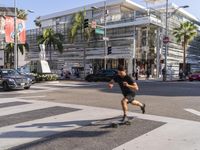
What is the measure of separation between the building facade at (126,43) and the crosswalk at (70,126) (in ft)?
91.6

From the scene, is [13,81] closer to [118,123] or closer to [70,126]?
[70,126]

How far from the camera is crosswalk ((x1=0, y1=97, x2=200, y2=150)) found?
7.28 metres

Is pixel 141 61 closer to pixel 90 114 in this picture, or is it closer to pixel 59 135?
pixel 90 114

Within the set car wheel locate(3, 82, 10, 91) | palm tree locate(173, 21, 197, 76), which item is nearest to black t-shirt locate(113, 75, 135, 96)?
car wheel locate(3, 82, 10, 91)

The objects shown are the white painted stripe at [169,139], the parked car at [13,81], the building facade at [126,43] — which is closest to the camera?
the white painted stripe at [169,139]

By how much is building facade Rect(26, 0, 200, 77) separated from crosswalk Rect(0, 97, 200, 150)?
27933 millimetres

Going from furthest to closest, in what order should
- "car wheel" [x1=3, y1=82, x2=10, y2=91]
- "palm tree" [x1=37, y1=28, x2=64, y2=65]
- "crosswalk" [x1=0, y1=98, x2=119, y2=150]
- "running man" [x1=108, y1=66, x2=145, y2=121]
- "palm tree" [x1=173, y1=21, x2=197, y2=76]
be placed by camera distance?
1. "palm tree" [x1=173, y1=21, x2=197, y2=76]
2. "palm tree" [x1=37, y1=28, x2=64, y2=65]
3. "car wheel" [x1=3, y1=82, x2=10, y2=91]
4. "running man" [x1=108, y1=66, x2=145, y2=121]
5. "crosswalk" [x1=0, y1=98, x2=119, y2=150]

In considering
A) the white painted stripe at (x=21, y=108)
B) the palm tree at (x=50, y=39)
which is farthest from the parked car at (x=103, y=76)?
the white painted stripe at (x=21, y=108)

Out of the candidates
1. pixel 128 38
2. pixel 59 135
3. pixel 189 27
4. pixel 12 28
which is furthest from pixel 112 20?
pixel 59 135

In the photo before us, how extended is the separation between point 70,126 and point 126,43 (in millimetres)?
38485

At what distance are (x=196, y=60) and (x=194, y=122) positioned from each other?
5816cm

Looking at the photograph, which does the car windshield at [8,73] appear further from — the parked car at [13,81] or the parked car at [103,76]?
the parked car at [103,76]

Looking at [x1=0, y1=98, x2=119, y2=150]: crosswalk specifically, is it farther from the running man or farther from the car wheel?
the car wheel

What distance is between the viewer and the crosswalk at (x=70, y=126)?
7285 millimetres
